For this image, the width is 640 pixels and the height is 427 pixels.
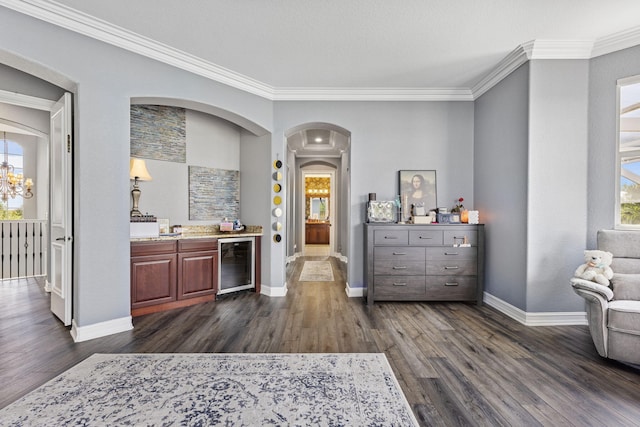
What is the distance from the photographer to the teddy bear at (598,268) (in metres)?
2.51

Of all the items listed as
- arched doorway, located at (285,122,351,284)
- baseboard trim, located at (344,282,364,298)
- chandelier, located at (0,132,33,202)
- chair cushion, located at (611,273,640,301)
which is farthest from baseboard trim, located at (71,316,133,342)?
chandelier, located at (0,132,33,202)

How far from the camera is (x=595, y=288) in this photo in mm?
2312

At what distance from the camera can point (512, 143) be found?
3.33 m

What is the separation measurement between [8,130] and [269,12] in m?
6.95

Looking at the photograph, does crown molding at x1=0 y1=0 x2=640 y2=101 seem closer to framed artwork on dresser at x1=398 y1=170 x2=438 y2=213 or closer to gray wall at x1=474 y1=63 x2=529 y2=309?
gray wall at x1=474 y1=63 x2=529 y2=309

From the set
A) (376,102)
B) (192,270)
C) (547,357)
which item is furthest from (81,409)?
(376,102)

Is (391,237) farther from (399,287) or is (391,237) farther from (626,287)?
(626,287)

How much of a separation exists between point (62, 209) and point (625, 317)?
5.00 meters

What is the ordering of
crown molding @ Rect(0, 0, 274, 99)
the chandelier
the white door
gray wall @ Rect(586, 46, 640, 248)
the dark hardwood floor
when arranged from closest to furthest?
the dark hardwood floor → crown molding @ Rect(0, 0, 274, 99) → the white door → gray wall @ Rect(586, 46, 640, 248) → the chandelier

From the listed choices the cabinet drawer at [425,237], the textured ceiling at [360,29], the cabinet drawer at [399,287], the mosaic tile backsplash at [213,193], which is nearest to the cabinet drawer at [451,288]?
the cabinet drawer at [399,287]

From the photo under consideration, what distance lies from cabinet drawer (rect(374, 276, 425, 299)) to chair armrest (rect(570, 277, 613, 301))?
5.32 feet

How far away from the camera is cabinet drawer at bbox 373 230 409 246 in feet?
12.4

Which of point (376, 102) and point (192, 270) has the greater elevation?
point (376, 102)

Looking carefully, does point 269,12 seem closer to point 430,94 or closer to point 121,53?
point 121,53
